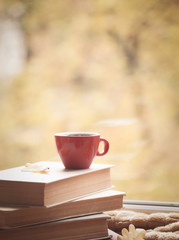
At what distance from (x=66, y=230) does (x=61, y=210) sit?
0.06m

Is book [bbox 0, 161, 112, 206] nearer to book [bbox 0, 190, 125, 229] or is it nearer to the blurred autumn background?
book [bbox 0, 190, 125, 229]

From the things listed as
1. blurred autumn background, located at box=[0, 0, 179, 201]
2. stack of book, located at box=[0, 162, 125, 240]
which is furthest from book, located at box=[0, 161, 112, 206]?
blurred autumn background, located at box=[0, 0, 179, 201]

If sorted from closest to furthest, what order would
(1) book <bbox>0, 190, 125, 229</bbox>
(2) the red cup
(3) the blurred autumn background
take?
(1) book <bbox>0, 190, 125, 229</bbox>, (2) the red cup, (3) the blurred autumn background

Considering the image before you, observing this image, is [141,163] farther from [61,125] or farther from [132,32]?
[132,32]

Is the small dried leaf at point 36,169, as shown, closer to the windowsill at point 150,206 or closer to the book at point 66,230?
the book at point 66,230

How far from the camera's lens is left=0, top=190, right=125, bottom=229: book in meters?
1.01

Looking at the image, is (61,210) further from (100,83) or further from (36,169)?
(100,83)

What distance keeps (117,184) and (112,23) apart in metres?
0.68

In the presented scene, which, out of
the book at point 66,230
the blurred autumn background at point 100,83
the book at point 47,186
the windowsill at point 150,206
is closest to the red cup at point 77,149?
the book at point 47,186

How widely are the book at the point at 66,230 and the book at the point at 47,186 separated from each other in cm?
8

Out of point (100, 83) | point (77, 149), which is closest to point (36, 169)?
point (77, 149)

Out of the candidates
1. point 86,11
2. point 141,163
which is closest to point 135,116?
point 141,163

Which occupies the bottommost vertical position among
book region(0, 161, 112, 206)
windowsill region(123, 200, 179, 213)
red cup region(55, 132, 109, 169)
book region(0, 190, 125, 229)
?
windowsill region(123, 200, 179, 213)

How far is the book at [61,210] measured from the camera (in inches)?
39.9
